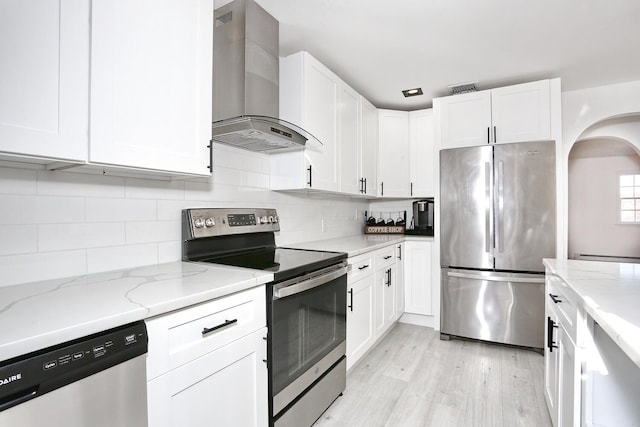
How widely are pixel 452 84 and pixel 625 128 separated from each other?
8.59 feet

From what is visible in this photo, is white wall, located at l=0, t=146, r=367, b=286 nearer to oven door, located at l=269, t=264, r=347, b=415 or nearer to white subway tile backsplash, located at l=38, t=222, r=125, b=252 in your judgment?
white subway tile backsplash, located at l=38, t=222, r=125, b=252

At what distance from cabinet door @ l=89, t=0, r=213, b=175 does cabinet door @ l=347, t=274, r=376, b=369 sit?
4.42 ft

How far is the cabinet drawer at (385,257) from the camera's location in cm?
275

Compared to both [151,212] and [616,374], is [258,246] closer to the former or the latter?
[151,212]

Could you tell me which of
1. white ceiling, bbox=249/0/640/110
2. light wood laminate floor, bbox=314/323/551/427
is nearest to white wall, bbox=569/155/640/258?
white ceiling, bbox=249/0/640/110

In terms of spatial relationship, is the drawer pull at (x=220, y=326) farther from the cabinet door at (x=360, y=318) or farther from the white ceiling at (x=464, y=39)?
the white ceiling at (x=464, y=39)

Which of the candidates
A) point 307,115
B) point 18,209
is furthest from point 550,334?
point 18,209

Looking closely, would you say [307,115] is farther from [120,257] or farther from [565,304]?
[565,304]

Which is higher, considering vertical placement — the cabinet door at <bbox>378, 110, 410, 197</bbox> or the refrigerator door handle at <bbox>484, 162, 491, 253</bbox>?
the cabinet door at <bbox>378, 110, 410, 197</bbox>

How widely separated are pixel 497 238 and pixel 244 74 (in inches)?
98.3

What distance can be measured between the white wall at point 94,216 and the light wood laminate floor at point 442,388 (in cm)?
142

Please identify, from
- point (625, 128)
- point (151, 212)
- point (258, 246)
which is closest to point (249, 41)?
point (151, 212)

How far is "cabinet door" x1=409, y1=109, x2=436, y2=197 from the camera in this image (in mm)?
3645

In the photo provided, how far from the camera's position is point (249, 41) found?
1.87m
